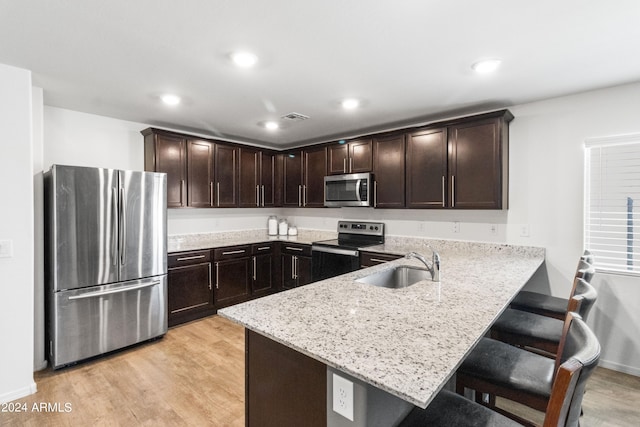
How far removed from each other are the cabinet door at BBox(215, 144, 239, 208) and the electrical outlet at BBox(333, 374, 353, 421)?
3.43 metres

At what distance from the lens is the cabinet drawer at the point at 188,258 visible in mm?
3444

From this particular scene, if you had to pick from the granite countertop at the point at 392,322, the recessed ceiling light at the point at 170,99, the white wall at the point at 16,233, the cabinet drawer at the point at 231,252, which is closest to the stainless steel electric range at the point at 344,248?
the cabinet drawer at the point at 231,252

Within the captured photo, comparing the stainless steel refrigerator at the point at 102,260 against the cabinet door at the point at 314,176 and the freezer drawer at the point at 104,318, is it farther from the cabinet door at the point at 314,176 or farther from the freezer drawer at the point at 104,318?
the cabinet door at the point at 314,176

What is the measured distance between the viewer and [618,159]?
2592 mm

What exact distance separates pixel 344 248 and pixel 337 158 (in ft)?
4.08

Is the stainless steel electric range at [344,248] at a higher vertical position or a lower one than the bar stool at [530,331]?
higher

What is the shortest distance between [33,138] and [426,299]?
3.25 meters

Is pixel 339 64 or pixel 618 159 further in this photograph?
pixel 618 159

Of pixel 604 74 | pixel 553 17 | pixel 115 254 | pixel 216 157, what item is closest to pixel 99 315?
pixel 115 254

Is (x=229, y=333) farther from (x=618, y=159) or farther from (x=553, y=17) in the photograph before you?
(x=618, y=159)

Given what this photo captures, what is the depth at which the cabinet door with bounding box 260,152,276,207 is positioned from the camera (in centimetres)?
470

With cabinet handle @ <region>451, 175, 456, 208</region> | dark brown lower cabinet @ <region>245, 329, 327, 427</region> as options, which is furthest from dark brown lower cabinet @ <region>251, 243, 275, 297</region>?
dark brown lower cabinet @ <region>245, 329, 327, 427</region>

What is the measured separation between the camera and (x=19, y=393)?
88.9 inches

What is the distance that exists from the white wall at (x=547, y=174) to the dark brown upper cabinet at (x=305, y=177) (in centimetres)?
137
